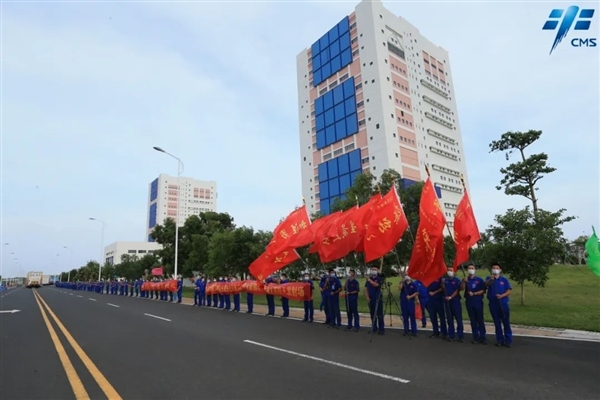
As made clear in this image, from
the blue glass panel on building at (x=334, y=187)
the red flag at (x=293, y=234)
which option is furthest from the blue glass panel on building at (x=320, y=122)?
the red flag at (x=293, y=234)

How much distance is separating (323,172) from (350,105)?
1439 cm

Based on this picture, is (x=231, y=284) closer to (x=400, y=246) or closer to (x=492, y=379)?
(x=400, y=246)

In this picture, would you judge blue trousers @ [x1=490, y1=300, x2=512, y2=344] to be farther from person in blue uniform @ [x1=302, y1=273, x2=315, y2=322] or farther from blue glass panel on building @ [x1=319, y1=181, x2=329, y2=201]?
blue glass panel on building @ [x1=319, y1=181, x2=329, y2=201]

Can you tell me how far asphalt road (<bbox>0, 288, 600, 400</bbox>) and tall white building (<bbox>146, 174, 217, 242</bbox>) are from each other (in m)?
130

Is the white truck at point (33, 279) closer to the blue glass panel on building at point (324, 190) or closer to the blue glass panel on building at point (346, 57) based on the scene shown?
the blue glass panel on building at point (324, 190)

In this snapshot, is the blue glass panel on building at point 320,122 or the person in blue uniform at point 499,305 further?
the blue glass panel on building at point 320,122

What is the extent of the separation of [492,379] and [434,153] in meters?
77.8

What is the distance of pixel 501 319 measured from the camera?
8688 mm

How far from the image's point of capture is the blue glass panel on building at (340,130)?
76750 millimetres

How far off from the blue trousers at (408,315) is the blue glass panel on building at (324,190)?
2653 inches

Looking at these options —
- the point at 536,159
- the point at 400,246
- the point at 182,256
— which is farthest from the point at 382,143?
the point at 400,246

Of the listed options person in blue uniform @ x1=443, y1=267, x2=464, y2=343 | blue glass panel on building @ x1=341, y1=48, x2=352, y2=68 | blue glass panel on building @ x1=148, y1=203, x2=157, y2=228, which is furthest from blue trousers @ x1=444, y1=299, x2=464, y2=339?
blue glass panel on building @ x1=148, y1=203, x2=157, y2=228

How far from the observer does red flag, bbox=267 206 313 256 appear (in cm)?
1352

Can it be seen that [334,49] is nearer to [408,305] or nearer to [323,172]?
[323,172]
